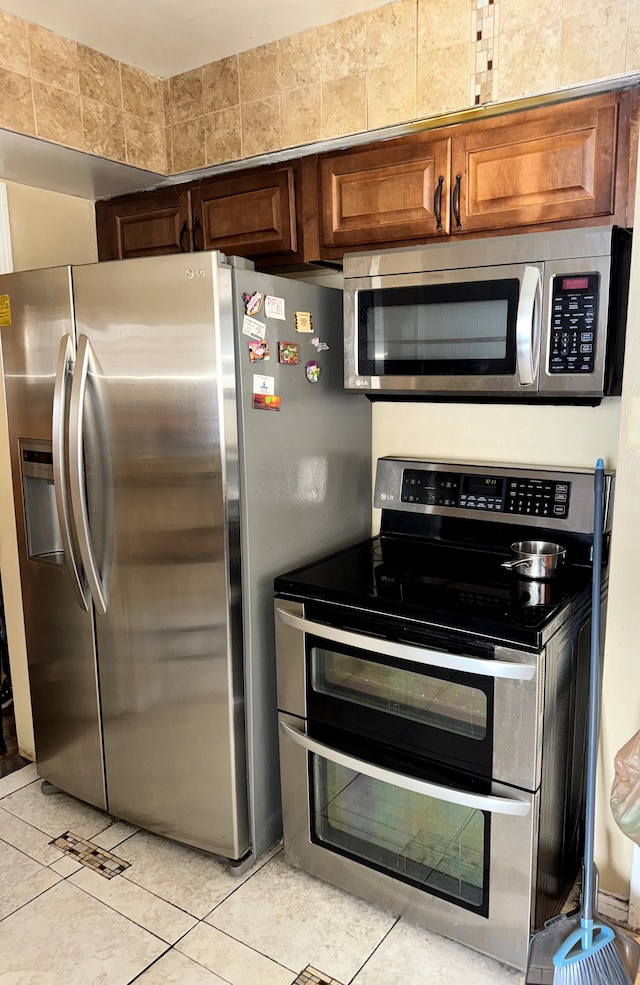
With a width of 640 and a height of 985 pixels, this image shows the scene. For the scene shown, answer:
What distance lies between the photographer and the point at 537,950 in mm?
1583

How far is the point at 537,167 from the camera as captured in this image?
177cm

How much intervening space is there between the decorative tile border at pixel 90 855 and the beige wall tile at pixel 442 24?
250cm

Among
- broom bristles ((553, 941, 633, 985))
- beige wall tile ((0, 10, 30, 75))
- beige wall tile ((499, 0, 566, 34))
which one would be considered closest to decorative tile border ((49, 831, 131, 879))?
broom bristles ((553, 941, 633, 985))

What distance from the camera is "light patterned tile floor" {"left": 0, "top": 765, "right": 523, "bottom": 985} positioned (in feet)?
5.71

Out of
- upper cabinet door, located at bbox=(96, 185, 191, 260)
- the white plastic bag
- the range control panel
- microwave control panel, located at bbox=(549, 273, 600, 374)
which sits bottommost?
the white plastic bag

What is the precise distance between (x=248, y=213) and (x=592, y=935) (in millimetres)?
2160

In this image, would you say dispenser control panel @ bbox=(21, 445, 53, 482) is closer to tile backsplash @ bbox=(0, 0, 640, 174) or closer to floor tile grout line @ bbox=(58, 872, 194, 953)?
tile backsplash @ bbox=(0, 0, 640, 174)

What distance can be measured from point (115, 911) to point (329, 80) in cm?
243

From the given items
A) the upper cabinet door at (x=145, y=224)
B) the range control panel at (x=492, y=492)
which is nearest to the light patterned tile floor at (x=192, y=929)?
the range control panel at (x=492, y=492)

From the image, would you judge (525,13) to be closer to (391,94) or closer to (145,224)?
(391,94)

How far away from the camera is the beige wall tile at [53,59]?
2.06 metres

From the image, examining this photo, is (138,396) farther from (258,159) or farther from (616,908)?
(616,908)

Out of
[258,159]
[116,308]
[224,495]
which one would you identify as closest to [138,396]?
[116,308]

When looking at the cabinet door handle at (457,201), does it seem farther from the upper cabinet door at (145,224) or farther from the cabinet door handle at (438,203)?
Result: the upper cabinet door at (145,224)
